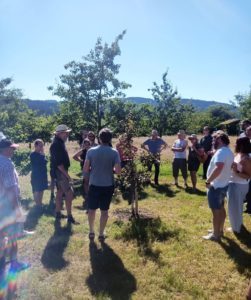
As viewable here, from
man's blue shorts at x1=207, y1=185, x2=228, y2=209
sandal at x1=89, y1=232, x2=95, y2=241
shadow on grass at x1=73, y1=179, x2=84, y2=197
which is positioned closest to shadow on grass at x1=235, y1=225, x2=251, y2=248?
man's blue shorts at x1=207, y1=185, x2=228, y2=209

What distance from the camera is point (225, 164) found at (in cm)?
600

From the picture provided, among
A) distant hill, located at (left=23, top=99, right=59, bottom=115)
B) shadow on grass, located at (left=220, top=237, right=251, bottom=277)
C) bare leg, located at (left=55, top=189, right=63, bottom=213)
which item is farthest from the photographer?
distant hill, located at (left=23, top=99, right=59, bottom=115)

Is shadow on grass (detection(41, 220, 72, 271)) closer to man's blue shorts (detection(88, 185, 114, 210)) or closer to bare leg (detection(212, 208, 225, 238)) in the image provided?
man's blue shorts (detection(88, 185, 114, 210))

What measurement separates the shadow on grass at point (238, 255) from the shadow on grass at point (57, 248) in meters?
2.71

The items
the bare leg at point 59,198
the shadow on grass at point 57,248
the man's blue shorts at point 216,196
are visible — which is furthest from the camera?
the bare leg at point 59,198

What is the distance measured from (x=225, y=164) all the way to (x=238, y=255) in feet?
5.02

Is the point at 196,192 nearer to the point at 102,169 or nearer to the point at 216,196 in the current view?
the point at 216,196

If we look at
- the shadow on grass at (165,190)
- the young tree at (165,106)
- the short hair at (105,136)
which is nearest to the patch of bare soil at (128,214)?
the shadow on grass at (165,190)

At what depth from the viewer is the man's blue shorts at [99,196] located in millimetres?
6102

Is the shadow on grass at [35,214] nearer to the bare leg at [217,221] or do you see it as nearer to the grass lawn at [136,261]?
the grass lawn at [136,261]

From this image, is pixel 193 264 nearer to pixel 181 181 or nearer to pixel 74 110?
pixel 181 181

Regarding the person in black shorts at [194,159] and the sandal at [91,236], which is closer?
the sandal at [91,236]

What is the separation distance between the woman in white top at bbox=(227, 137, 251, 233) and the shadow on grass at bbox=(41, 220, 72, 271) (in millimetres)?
3214

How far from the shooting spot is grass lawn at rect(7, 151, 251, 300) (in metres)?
4.73
